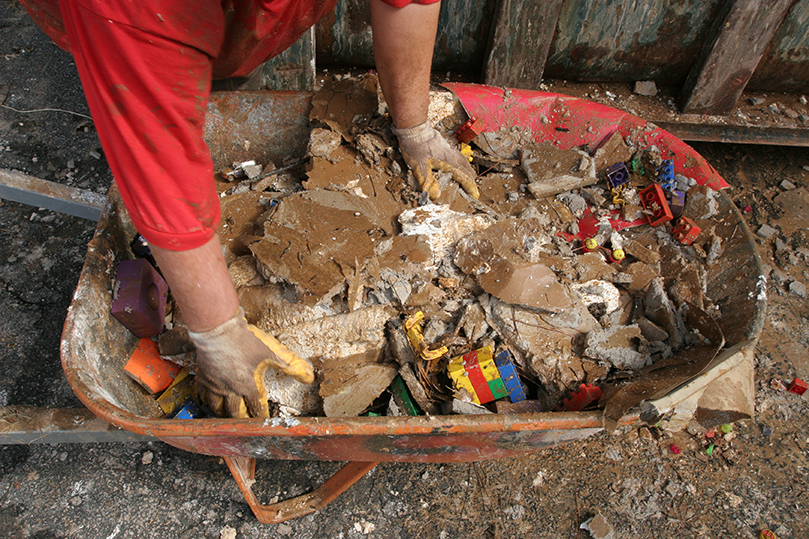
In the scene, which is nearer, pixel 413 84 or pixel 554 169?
pixel 413 84

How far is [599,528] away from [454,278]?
1.28m

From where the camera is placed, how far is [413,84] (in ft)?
6.55

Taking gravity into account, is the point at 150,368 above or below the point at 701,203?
below

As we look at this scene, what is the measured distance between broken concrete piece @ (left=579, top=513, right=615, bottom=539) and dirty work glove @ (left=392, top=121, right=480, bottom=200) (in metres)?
1.56

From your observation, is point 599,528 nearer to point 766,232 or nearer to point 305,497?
point 305,497

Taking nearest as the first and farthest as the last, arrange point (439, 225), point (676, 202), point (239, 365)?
point (239, 365) < point (439, 225) < point (676, 202)

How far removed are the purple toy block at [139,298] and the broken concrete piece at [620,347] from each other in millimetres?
1671

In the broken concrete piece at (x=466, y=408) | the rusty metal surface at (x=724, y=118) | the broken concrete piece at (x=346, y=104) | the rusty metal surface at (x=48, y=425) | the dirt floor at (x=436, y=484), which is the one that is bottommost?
the dirt floor at (x=436, y=484)

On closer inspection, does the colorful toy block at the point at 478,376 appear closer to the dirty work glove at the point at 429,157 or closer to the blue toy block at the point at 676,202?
the dirty work glove at the point at 429,157

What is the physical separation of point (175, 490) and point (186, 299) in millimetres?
1200

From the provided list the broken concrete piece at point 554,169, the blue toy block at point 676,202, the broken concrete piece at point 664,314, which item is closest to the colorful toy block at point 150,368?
the broken concrete piece at point 554,169

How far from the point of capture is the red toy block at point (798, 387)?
255 centimetres

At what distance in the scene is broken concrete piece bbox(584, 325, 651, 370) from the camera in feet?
5.97

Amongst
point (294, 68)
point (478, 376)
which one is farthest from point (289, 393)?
point (294, 68)
